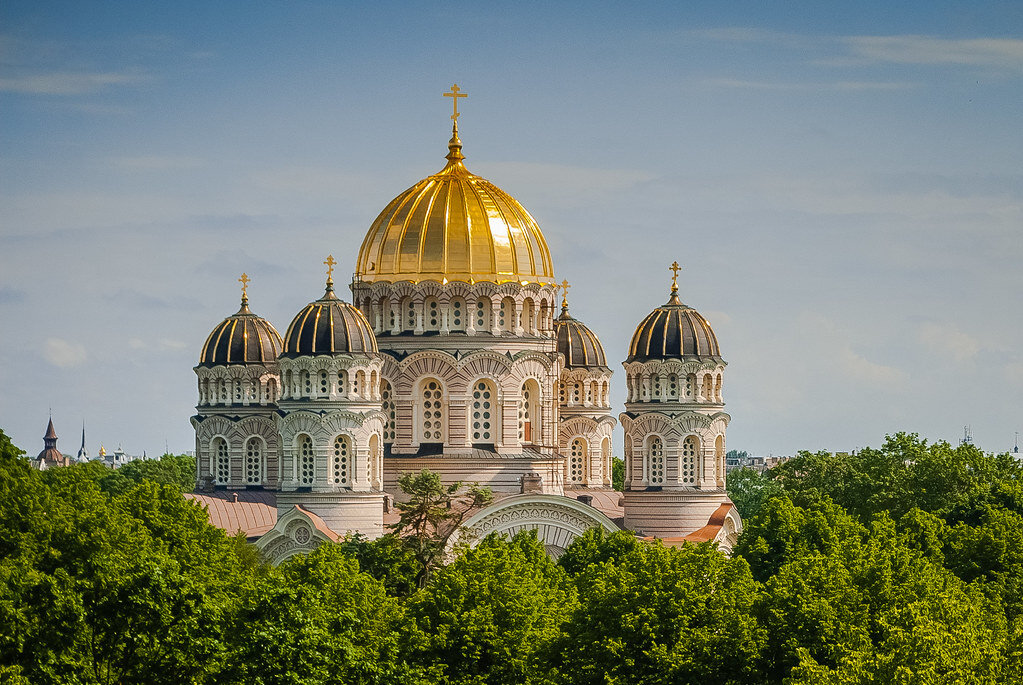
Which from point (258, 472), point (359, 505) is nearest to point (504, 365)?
point (359, 505)

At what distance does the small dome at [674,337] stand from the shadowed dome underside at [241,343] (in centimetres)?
1543

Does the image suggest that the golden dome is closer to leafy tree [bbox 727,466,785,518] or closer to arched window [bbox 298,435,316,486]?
arched window [bbox 298,435,316,486]

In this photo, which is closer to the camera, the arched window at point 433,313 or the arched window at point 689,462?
the arched window at point 433,313

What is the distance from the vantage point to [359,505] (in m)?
71.1

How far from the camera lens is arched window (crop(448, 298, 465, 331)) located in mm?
75875

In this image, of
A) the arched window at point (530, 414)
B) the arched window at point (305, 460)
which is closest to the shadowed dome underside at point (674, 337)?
the arched window at point (530, 414)

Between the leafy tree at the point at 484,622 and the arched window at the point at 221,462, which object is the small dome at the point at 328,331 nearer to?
the arched window at the point at 221,462

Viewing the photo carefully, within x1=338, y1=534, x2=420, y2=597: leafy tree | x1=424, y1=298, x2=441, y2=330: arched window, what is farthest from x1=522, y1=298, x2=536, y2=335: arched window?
x1=338, y1=534, x2=420, y2=597: leafy tree

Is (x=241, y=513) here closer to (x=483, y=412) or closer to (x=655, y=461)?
(x=483, y=412)

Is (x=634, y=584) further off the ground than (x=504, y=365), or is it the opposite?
(x=504, y=365)

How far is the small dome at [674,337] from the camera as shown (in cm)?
7844

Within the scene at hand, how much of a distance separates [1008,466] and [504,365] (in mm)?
17733

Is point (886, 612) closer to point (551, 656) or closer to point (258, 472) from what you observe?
point (551, 656)

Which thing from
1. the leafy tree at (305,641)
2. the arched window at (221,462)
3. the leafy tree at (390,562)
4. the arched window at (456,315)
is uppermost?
the arched window at (456,315)
